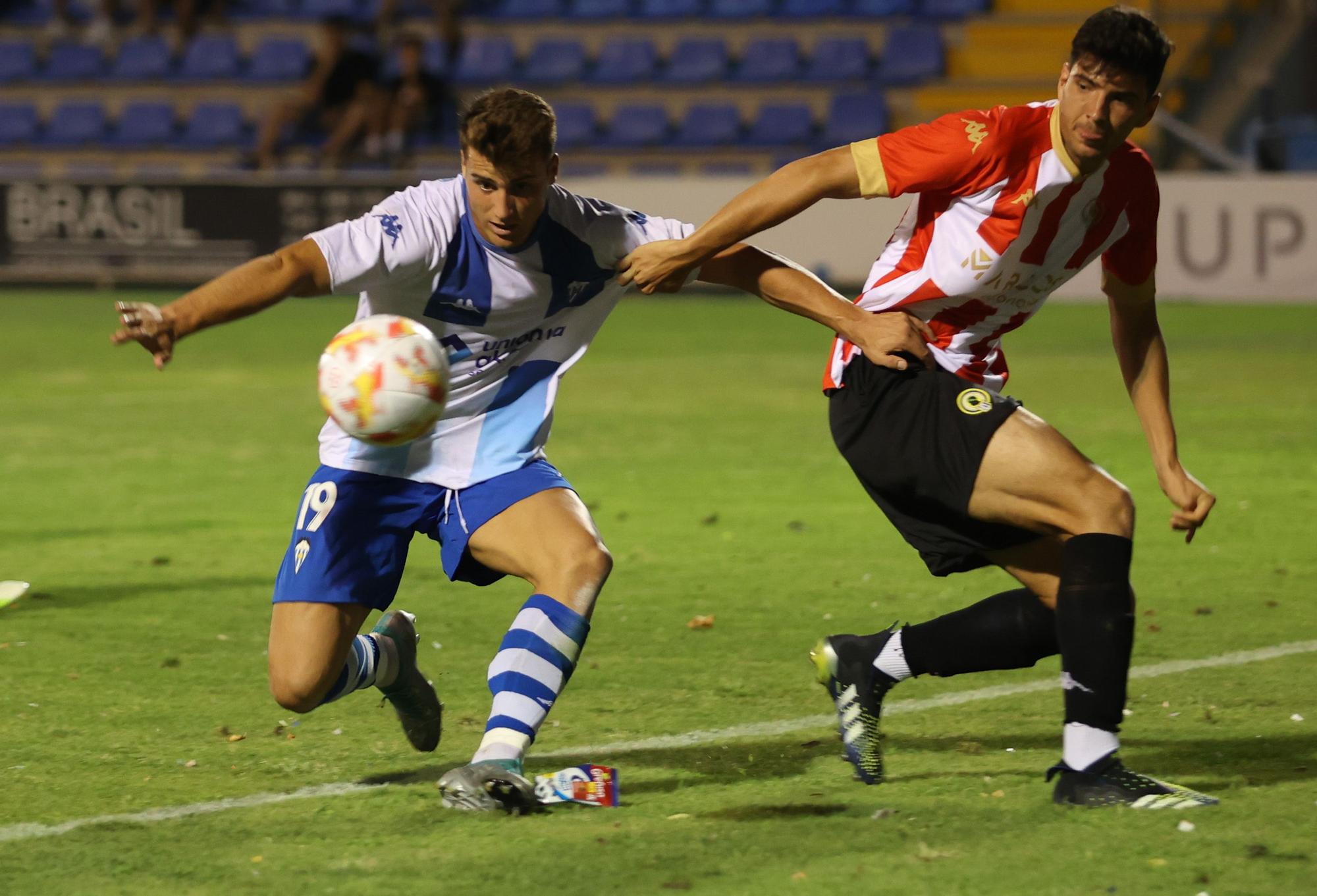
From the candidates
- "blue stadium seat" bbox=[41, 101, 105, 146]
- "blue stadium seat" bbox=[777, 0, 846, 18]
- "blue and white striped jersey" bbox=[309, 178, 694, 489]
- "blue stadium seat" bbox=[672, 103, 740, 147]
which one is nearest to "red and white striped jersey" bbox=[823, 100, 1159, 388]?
"blue and white striped jersey" bbox=[309, 178, 694, 489]

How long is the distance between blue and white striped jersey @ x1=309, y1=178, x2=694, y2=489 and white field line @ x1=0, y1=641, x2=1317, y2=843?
30.4 inches

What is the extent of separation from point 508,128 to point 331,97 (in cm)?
1926

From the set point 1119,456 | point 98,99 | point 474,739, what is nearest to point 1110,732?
point 474,739

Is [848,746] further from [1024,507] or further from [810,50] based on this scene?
[810,50]

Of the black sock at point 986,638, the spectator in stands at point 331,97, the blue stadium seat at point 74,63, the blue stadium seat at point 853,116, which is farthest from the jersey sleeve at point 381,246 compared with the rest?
the blue stadium seat at point 74,63

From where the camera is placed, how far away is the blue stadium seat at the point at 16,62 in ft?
83.0

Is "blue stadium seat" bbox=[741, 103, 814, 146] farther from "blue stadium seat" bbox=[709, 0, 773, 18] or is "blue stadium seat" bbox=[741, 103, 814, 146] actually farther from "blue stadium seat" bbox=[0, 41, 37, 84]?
"blue stadium seat" bbox=[0, 41, 37, 84]

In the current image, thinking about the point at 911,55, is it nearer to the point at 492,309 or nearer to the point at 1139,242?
the point at 1139,242

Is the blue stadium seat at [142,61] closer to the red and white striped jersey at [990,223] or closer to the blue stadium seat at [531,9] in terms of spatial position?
the blue stadium seat at [531,9]

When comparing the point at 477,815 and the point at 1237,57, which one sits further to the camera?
the point at 1237,57

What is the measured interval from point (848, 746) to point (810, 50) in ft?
68.3

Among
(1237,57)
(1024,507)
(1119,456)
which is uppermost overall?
(1237,57)

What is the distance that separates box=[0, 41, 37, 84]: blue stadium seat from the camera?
83.0ft

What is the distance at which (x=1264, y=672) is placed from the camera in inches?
214
